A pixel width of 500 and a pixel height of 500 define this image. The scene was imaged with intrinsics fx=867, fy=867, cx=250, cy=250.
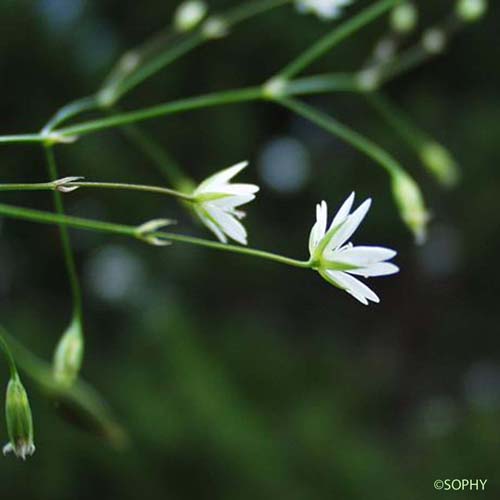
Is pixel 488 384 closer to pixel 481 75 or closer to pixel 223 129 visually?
pixel 481 75

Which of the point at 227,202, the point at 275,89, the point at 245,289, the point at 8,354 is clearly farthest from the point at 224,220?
the point at 245,289

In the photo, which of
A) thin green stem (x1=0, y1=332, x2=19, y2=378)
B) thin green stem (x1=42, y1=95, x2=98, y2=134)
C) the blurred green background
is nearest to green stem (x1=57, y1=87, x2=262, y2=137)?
thin green stem (x1=42, y1=95, x2=98, y2=134)

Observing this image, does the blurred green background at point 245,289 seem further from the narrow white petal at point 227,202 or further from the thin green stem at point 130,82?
the narrow white petal at point 227,202

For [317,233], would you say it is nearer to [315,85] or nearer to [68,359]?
[68,359]

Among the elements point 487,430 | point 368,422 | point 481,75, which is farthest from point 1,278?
point 481,75

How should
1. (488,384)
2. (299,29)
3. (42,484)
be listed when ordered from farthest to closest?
1. (488,384)
2. (299,29)
3. (42,484)

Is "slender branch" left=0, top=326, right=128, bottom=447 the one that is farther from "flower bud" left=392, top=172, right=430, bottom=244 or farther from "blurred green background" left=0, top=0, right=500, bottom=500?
"blurred green background" left=0, top=0, right=500, bottom=500

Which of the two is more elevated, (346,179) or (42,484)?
(346,179)
